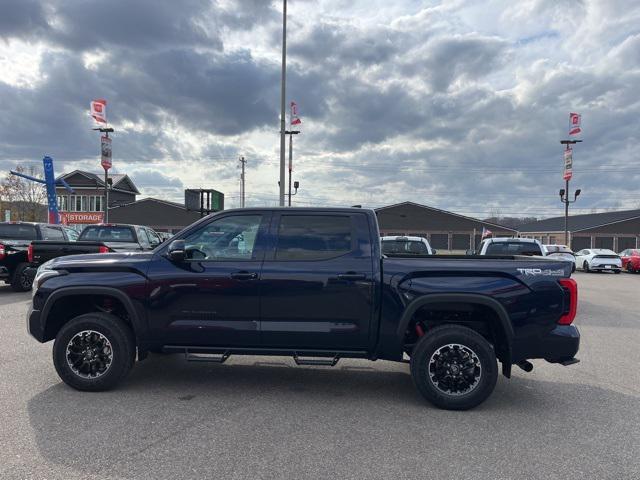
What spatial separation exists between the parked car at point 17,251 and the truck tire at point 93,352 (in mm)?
7747

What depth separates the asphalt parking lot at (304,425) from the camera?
10.8ft

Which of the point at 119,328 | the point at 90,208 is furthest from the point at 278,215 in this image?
the point at 90,208

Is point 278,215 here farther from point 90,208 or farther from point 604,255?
point 90,208

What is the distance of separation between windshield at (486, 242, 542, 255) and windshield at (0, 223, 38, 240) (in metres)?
11.7

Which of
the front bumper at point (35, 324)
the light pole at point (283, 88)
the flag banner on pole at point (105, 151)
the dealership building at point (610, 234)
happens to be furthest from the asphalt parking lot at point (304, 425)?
the dealership building at point (610, 234)

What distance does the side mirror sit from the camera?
454 cm

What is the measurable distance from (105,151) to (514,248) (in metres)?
25.4

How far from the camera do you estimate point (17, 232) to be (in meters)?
12.3

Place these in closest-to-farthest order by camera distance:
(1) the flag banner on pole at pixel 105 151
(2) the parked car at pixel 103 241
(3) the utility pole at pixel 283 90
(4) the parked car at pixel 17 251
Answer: (2) the parked car at pixel 103 241
(4) the parked car at pixel 17 251
(3) the utility pole at pixel 283 90
(1) the flag banner on pole at pixel 105 151

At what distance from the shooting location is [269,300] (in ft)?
15.1

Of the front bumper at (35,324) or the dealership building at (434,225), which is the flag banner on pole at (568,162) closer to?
the dealership building at (434,225)

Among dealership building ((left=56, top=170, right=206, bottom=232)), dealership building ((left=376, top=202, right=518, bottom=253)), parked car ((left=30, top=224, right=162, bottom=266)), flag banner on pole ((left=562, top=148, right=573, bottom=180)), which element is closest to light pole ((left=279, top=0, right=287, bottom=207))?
parked car ((left=30, top=224, right=162, bottom=266))

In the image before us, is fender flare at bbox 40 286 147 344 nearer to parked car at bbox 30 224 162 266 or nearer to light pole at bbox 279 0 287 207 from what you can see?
parked car at bbox 30 224 162 266

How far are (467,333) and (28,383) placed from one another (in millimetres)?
4561
